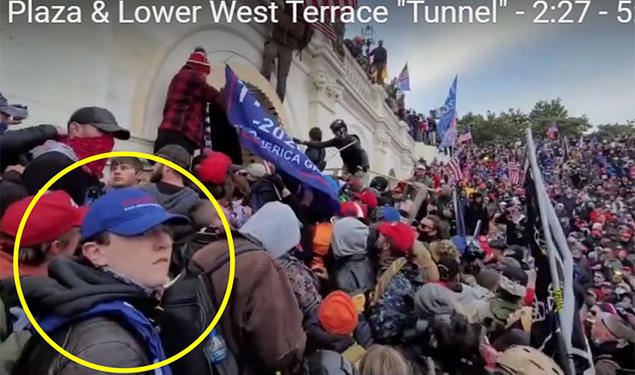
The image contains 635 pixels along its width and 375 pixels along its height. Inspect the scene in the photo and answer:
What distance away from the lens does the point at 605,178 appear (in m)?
27.2

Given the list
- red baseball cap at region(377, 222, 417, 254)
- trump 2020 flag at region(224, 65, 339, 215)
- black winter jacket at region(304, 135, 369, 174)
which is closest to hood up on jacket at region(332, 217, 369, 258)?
red baseball cap at region(377, 222, 417, 254)

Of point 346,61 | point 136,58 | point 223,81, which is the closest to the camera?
point 136,58

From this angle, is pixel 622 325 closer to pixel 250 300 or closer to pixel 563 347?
pixel 563 347

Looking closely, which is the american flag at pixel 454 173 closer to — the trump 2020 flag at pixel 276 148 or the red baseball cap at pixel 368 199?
the red baseball cap at pixel 368 199

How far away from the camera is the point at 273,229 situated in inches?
84.4

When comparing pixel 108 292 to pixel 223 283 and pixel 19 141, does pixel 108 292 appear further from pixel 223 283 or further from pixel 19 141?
pixel 19 141

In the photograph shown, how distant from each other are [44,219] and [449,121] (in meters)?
13.4

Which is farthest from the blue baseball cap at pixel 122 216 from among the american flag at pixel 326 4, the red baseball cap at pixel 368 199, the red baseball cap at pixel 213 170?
the american flag at pixel 326 4

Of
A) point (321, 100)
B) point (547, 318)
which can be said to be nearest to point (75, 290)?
point (547, 318)

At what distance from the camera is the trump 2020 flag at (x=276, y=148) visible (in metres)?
3.79

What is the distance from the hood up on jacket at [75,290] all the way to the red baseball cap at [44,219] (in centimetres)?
30

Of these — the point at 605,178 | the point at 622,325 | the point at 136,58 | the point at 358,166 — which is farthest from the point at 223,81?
the point at 605,178

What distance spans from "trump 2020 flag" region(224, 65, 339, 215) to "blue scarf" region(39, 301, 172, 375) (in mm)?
2483

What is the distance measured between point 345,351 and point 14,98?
360cm
